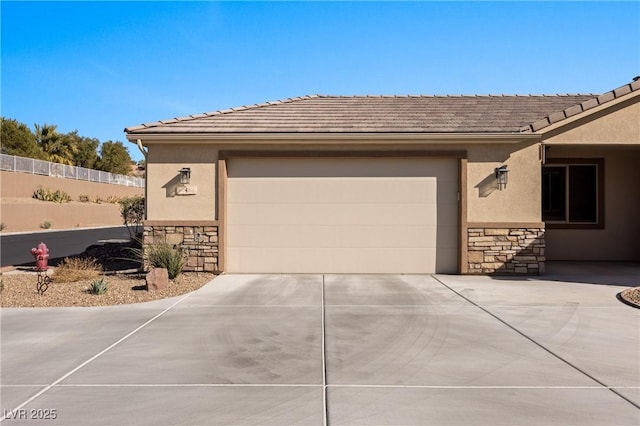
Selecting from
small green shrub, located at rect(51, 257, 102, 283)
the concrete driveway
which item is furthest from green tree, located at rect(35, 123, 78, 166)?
the concrete driveway

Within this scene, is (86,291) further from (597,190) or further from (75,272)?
(597,190)

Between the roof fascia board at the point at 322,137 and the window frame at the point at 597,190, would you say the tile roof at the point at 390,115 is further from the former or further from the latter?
the window frame at the point at 597,190

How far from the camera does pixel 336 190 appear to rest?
1138cm

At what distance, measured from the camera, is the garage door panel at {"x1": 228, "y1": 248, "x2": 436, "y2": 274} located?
11273 mm

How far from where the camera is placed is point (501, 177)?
10953mm

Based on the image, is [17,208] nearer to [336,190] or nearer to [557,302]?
[336,190]

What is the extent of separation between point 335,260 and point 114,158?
153 feet

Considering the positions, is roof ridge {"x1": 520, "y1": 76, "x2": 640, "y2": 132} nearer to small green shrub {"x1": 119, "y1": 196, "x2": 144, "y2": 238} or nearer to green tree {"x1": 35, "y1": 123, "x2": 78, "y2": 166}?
small green shrub {"x1": 119, "y1": 196, "x2": 144, "y2": 238}

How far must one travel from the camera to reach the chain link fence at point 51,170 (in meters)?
30.2

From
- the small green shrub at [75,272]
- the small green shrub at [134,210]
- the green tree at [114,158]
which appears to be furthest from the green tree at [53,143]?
the small green shrub at [75,272]

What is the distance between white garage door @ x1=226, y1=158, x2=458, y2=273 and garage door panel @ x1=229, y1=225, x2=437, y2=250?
25 mm

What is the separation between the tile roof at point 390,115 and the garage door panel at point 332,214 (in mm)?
1888

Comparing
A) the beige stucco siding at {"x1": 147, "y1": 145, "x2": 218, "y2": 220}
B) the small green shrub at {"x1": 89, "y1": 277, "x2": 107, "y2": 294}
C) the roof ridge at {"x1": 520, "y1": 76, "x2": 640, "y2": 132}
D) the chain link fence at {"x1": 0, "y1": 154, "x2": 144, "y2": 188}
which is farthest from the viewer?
the chain link fence at {"x1": 0, "y1": 154, "x2": 144, "y2": 188}

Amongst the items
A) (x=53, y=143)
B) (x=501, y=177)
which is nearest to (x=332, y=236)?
(x=501, y=177)
